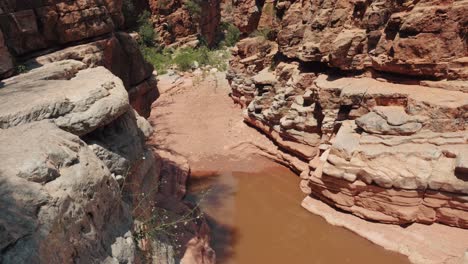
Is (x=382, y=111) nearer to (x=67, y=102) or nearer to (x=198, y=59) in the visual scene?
(x=67, y=102)

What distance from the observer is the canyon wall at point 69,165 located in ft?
7.05

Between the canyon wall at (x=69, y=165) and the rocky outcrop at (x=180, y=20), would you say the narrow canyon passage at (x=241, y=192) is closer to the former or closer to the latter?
the canyon wall at (x=69, y=165)

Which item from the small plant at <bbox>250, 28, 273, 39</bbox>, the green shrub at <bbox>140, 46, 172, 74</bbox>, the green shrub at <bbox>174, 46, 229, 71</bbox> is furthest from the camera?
the green shrub at <bbox>140, 46, 172, 74</bbox>

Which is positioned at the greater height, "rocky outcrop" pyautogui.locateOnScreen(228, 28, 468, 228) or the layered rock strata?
the layered rock strata

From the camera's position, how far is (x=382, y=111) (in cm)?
627

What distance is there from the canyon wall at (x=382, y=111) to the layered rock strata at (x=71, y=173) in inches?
119

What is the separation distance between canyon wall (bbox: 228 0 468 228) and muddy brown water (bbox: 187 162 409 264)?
51cm

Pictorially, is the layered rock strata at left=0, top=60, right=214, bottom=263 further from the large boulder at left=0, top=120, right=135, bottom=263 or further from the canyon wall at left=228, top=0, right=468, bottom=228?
the canyon wall at left=228, top=0, right=468, bottom=228

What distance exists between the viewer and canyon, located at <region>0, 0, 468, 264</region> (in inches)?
104

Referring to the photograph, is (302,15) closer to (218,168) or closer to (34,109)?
(218,168)

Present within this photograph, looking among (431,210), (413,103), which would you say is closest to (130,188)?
(431,210)

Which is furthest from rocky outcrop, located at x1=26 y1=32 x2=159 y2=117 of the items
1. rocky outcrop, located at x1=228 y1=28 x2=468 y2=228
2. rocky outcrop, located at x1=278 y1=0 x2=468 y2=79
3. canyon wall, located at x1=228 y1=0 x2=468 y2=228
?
rocky outcrop, located at x1=278 y1=0 x2=468 y2=79

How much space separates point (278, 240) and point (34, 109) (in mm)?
4012

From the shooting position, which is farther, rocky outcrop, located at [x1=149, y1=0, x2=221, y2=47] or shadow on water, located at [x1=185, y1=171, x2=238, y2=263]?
rocky outcrop, located at [x1=149, y1=0, x2=221, y2=47]
